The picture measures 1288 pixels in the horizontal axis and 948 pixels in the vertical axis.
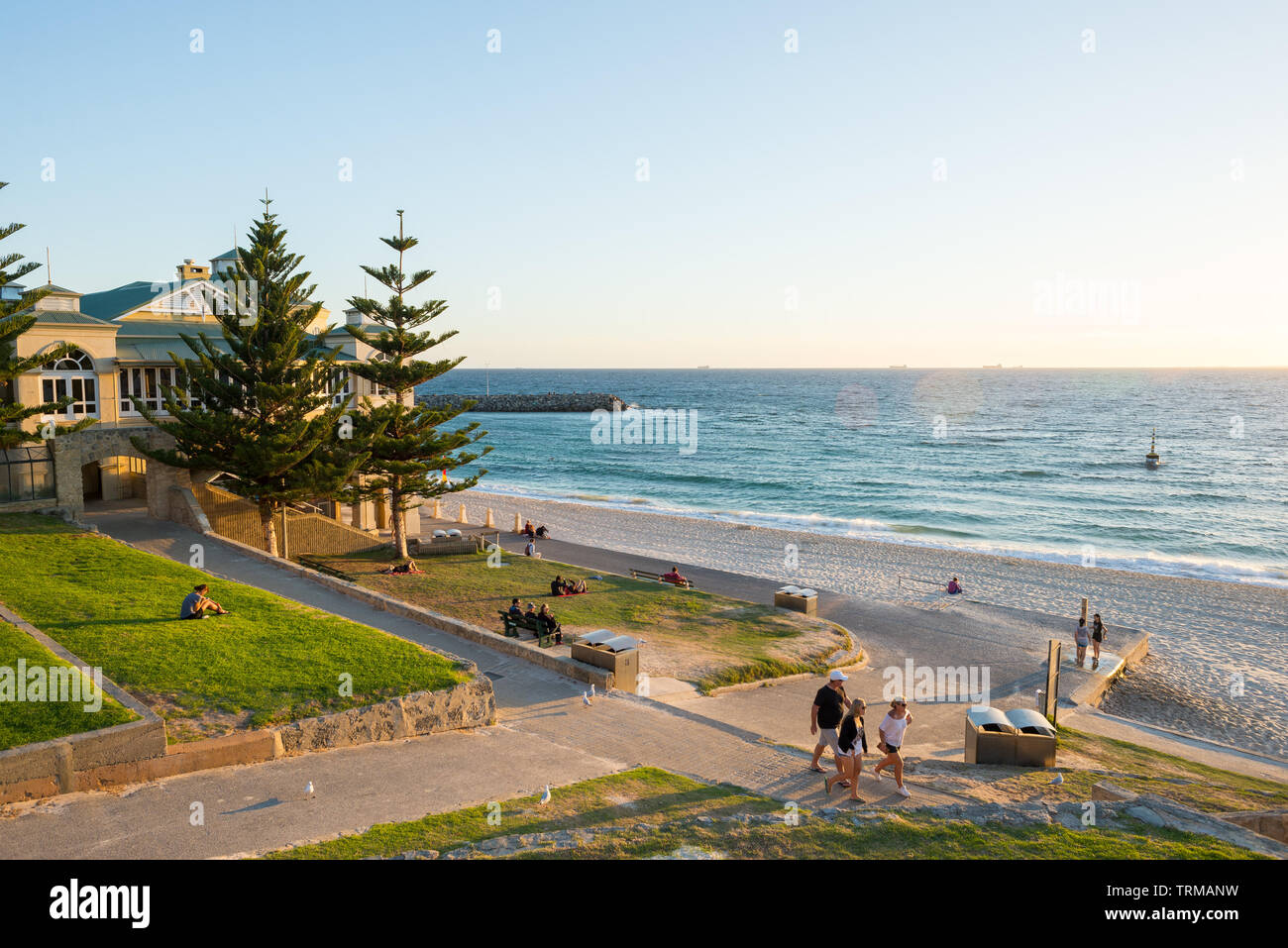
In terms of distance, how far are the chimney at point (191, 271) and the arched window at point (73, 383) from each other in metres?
7.72

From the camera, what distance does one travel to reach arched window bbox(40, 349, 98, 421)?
21.0m

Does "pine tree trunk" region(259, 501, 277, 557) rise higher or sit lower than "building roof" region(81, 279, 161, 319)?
lower

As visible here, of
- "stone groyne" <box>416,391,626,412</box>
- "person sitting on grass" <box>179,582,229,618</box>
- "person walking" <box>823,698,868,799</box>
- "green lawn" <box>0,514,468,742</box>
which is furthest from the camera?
"stone groyne" <box>416,391,626,412</box>

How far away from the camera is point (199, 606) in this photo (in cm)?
1185

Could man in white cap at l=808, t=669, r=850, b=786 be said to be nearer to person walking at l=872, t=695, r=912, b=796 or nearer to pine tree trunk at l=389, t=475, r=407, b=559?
person walking at l=872, t=695, r=912, b=796

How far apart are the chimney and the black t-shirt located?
28.2 meters

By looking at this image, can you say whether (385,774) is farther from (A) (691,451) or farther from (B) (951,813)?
(A) (691,451)

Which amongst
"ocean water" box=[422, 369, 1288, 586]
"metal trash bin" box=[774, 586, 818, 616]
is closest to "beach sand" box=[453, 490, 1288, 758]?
"ocean water" box=[422, 369, 1288, 586]

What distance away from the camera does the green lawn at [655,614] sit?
50.0 feet

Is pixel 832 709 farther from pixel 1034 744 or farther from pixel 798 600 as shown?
pixel 798 600

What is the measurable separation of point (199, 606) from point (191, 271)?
2181 cm

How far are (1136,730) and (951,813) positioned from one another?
9301 millimetres

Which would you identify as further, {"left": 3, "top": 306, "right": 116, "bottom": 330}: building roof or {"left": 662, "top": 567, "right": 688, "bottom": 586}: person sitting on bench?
{"left": 662, "top": 567, "right": 688, "bottom": 586}: person sitting on bench
